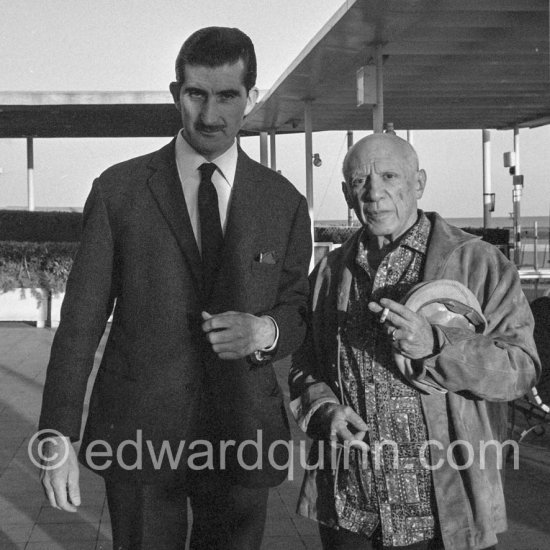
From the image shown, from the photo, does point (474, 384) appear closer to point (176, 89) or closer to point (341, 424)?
point (341, 424)

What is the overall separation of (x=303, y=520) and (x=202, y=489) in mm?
2599

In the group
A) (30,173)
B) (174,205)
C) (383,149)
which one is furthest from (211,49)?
(30,173)

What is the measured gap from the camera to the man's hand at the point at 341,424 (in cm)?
256

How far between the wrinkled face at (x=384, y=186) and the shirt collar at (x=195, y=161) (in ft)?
1.19

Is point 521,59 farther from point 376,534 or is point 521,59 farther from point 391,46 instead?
point 376,534

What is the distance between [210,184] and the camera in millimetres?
2660

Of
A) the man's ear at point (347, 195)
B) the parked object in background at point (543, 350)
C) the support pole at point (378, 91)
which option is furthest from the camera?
the support pole at point (378, 91)

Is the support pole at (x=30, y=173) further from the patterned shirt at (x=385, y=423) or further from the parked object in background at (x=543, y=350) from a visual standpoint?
the patterned shirt at (x=385, y=423)

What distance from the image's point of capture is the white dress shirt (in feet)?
8.79

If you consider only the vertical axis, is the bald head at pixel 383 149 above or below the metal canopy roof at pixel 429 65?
below

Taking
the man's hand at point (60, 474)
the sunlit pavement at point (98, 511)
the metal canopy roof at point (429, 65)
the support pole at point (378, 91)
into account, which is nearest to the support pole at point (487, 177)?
the metal canopy roof at point (429, 65)

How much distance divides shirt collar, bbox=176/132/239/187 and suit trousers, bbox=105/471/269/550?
873 mm

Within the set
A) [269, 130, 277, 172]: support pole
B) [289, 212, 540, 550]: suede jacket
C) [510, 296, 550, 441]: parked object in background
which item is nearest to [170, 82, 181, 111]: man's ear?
[289, 212, 540, 550]: suede jacket

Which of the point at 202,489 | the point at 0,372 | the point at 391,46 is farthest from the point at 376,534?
the point at 391,46
